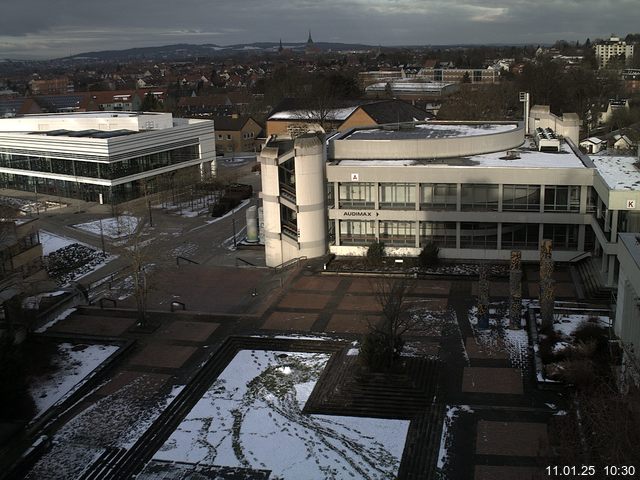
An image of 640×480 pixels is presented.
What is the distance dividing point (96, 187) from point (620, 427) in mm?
57244

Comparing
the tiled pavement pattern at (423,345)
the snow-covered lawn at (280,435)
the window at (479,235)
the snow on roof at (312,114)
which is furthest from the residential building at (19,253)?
the snow on roof at (312,114)

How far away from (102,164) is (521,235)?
39.9 m

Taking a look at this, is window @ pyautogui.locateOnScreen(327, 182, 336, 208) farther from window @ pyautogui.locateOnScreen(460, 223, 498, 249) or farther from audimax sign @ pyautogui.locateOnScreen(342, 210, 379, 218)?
window @ pyautogui.locateOnScreen(460, 223, 498, 249)

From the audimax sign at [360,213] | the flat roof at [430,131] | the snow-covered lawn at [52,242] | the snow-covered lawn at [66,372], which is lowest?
the snow-covered lawn at [66,372]

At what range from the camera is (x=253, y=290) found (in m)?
38.6

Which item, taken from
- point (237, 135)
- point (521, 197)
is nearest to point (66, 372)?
point (521, 197)

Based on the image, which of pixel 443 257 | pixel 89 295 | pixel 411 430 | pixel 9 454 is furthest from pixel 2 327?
pixel 443 257

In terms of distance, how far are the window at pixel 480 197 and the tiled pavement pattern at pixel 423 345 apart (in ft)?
15.4

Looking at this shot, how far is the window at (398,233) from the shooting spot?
42938 millimetres

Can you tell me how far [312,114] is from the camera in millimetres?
89312

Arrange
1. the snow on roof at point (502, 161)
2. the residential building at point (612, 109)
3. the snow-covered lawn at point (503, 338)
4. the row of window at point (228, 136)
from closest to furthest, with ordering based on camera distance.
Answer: the snow-covered lawn at point (503, 338), the snow on roof at point (502, 161), the residential building at point (612, 109), the row of window at point (228, 136)

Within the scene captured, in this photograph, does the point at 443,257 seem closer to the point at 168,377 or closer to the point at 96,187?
the point at 168,377

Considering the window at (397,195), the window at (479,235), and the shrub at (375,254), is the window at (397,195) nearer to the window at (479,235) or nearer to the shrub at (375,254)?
the shrub at (375,254)

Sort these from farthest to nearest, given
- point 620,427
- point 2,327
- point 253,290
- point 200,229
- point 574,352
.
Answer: point 200,229, point 253,290, point 2,327, point 574,352, point 620,427
